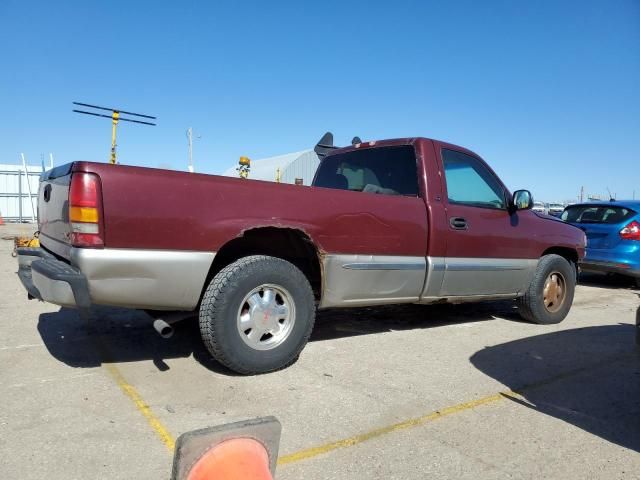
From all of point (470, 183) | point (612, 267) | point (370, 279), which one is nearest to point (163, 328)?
point (370, 279)

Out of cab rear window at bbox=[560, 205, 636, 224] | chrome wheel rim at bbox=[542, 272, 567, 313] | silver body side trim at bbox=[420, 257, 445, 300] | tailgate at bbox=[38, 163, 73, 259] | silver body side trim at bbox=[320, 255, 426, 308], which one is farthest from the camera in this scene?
cab rear window at bbox=[560, 205, 636, 224]

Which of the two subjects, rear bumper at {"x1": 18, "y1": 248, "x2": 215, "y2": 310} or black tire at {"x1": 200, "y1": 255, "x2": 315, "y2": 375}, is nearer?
rear bumper at {"x1": 18, "y1": 248, "x2": 215, "y2": 310}

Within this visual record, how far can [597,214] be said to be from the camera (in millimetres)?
8695

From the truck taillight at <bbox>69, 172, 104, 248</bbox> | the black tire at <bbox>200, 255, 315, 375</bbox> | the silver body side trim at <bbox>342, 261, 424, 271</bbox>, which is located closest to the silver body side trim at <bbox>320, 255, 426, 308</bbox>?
the silver body side trim at <bbox>342, 261, 424, 271</bbox>

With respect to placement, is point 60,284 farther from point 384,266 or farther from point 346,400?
point 384,266

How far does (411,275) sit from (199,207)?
194 centimetres

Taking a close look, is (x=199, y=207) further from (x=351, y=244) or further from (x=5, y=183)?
(x=5, y=183)

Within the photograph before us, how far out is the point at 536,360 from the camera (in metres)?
4.14

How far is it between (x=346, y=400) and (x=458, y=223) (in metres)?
2.14

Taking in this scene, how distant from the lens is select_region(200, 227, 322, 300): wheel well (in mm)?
3588

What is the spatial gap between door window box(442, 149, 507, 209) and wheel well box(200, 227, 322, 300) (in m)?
1.55

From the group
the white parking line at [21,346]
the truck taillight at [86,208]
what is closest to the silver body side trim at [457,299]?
the truck taillight at [86,208]

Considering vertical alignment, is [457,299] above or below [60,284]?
below

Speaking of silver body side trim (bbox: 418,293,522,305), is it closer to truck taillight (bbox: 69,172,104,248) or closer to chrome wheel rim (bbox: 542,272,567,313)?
chrome wheel rim (bbox: 542,272,567,313)
